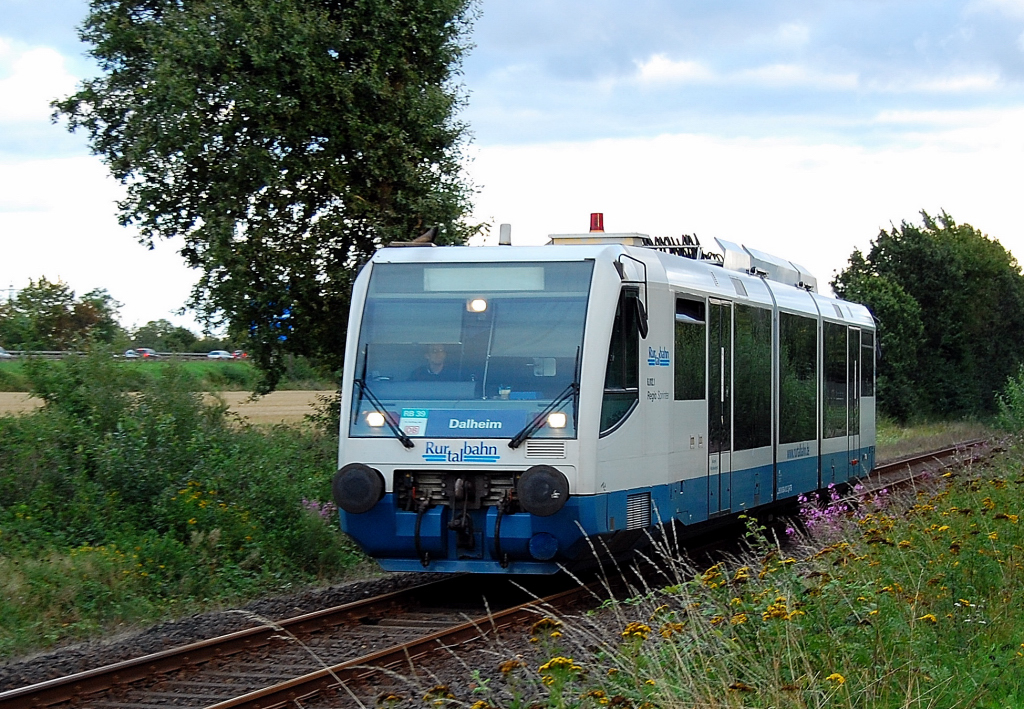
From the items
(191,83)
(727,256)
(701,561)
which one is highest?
(191,83)

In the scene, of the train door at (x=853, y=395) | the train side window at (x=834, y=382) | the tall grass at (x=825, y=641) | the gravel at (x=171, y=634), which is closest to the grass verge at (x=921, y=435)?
the train door at (x=853, y=395)

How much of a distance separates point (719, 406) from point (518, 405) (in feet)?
10.3

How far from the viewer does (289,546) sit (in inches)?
516


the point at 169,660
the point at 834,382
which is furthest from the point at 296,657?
the point at 834,382

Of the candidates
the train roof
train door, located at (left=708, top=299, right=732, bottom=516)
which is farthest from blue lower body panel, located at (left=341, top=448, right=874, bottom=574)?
the train roof

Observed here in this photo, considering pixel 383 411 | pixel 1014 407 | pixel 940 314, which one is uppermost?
pixel 940 314

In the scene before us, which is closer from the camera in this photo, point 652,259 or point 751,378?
point 652,259

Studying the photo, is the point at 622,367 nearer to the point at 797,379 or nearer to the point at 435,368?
the point at 435,368

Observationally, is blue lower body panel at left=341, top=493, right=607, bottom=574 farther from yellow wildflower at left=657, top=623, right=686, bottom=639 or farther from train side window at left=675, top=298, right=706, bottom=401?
yellow wildflower at left=657, top=623, right=686, bottom=639

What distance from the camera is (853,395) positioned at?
1836 centimetres

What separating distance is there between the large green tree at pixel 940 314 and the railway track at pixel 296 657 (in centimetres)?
3878

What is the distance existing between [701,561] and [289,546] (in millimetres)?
4594

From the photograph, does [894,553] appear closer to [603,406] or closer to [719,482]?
[603,406]

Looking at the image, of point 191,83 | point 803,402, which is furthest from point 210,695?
point 191,83
